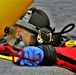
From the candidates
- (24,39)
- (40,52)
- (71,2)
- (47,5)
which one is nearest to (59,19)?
(47,5)

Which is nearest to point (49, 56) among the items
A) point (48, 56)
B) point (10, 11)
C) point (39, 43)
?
point (48, 56)

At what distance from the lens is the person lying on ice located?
1.66 metres

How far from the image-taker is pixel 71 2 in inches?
157

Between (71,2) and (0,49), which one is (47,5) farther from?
(0,49)

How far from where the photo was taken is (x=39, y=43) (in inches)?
75.0

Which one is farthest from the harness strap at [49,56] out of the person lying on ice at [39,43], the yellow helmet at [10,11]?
the yellow helmet at [10,11]

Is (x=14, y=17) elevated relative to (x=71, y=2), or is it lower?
elevated

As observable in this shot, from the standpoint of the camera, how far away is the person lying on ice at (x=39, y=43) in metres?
1.66

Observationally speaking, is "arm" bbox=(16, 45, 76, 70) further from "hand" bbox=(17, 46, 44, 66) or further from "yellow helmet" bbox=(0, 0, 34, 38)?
"yellow helmet" bbox=(0, 0, 34, 38)

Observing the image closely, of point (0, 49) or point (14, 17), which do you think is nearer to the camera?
point (0, 49)

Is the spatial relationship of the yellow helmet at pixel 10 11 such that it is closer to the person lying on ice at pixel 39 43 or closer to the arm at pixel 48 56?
the person lying on ice at pixel 39 43

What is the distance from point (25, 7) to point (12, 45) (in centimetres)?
30

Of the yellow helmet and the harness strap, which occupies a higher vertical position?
the yellow helmet

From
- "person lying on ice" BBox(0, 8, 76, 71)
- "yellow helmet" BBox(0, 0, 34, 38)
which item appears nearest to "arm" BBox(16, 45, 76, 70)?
"person lying on ice" BBox(0, 8, 76, 71)
